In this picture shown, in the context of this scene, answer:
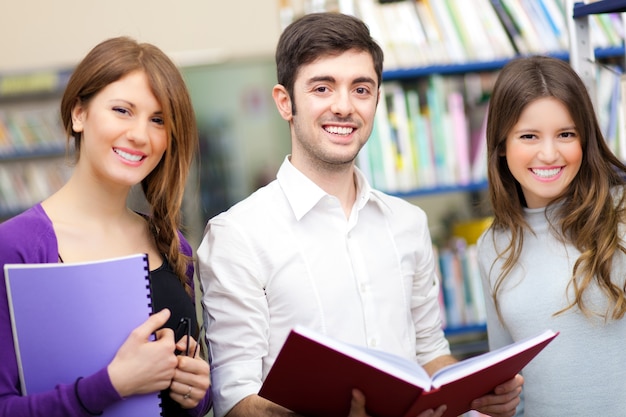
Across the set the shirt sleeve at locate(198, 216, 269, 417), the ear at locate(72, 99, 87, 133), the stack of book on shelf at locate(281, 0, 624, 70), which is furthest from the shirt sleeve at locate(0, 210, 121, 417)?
the stack of book on shelf at locate(281, 0, 624, 70)

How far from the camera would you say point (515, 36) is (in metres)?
2.88

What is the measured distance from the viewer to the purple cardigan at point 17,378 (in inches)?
52.0

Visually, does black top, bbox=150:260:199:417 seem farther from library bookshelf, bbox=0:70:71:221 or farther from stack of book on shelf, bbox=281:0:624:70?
library bookshelf, bbox=0:70:71:221

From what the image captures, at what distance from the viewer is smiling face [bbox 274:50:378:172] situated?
5.69ft

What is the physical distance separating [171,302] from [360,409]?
1.43ft

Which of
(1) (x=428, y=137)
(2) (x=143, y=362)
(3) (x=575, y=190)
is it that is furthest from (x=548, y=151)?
(1) (x=428, y=137)

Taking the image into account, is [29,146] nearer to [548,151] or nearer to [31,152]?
[31,152]

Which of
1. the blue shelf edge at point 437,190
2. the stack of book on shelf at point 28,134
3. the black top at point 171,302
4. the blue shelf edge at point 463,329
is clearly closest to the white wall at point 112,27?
the stack of book on shelf at point 28,134

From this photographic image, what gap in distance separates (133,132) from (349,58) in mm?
520

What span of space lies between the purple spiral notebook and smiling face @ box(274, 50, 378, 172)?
541mm

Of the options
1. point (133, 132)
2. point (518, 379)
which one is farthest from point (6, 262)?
point (518, 379)

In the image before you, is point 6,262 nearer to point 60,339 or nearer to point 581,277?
point 60,339

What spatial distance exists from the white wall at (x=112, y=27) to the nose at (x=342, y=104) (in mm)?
3763

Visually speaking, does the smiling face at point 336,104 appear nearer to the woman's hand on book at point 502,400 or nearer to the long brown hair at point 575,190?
the long brown hair at point 575,190
